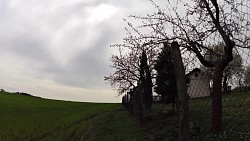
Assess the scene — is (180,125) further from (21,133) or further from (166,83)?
(166,83)

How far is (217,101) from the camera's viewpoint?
40.8ft

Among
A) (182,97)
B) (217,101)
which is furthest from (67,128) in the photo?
(182,97)

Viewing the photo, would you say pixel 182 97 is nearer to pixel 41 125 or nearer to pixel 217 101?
pixel 217 101

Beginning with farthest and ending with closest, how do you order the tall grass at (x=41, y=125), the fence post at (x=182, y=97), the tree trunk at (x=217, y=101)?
the tall grass at (x=41, y=125), the tree trunk at (x=217, y=101), the fence post at (x=182, y=97)

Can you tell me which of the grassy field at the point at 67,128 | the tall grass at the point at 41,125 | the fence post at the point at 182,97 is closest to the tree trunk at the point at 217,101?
the grassy field at the point at 67,128

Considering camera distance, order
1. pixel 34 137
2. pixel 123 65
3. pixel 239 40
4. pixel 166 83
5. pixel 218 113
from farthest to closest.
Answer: pixel 123 65
pixel 166 83
pixel 34 137
pixel 218 113
pixel 239 40

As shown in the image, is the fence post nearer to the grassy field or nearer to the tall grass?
the grassy field

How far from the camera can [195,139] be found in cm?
1187

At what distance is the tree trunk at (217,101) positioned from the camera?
12289 mm

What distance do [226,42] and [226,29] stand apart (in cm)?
40

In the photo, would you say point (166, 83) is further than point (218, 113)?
Yes

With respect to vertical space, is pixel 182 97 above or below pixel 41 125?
above

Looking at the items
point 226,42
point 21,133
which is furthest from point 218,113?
point 21,133

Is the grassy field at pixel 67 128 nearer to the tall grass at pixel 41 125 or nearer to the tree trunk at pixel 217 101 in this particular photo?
the tall grass at pixel 41 125
